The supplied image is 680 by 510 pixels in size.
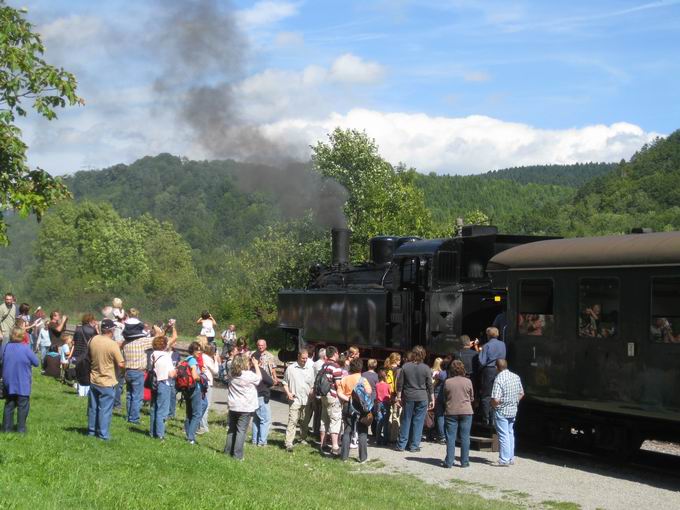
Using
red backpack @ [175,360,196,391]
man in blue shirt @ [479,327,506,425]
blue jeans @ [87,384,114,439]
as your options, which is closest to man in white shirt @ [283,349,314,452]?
red backpack @ [175,360,196,391]

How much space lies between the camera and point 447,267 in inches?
757

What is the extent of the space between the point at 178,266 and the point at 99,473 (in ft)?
271

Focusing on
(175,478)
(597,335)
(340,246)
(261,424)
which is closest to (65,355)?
(340,246)

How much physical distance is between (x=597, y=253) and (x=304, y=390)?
5.40 metres

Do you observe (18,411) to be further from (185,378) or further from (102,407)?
(185,378)

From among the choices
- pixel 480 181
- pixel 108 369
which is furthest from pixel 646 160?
pixel 108 369

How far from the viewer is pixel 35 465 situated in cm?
1116

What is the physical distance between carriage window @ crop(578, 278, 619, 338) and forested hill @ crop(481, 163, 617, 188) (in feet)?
526

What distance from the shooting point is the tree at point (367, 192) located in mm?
45281

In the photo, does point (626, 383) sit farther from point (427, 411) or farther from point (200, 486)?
point (200, 486)

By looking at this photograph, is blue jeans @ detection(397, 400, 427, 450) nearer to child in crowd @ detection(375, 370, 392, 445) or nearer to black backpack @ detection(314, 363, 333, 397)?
child in crowd @ detection(375, 370, 392, 445)

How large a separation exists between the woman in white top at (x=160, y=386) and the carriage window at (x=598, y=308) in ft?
21.2

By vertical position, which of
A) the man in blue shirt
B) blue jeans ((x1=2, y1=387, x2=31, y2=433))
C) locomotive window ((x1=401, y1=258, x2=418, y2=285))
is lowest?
blue jeans ((x1=2, y1=387, x2=31, y2=433))

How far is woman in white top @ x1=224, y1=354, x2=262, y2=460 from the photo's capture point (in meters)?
14.1
